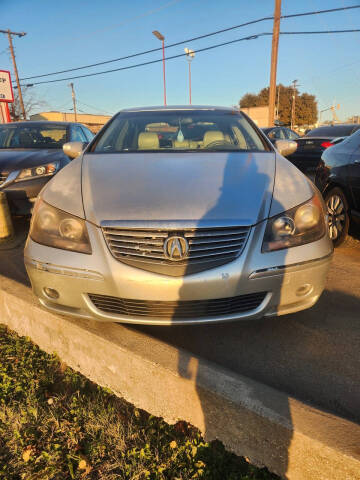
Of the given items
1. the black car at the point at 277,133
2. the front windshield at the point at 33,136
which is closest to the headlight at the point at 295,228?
the front windshield at the point at 33,136

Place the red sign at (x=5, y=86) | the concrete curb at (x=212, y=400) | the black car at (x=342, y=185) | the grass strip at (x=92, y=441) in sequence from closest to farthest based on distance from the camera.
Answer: the concrete curb at (x=212, y=400) → the grass strip at (x=92, y=441) → the black car at (x=342, y=185) → the red sign at (x=5, y=86)

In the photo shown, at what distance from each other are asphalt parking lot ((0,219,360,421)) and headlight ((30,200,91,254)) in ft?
2.49

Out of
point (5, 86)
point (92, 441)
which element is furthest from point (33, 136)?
point (5, 86)

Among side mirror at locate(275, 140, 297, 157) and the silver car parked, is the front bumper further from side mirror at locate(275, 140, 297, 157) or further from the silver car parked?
side mirror at locate(275, 140, 297, 157)

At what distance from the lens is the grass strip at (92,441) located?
1517mm

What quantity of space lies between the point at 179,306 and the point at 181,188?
2.27 ft

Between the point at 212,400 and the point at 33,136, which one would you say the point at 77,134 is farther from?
the point at 212,400

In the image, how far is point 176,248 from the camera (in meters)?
1.77

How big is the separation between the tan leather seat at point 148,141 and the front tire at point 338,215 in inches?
79.1

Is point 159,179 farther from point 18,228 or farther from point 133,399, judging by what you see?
point 18,228

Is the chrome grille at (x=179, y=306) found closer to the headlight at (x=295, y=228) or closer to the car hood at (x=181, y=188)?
the headlight at (x=295, y=228)

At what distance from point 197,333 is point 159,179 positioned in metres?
1.05

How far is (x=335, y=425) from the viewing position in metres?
1.32

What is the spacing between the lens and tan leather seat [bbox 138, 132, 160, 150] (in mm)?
3012
